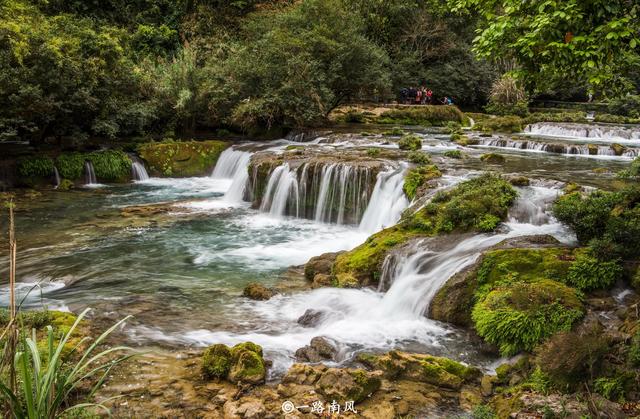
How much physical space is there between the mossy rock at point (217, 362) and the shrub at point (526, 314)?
3.57 m

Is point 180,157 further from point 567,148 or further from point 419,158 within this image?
point 567,148

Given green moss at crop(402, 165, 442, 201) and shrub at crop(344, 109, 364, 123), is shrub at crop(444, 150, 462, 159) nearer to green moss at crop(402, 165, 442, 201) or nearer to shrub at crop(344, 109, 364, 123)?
green moss at crop(402, 165, 442, 201)

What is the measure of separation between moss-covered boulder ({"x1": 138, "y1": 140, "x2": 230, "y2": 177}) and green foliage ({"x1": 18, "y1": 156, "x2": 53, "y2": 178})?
367 centimetres

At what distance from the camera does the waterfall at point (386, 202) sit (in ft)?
45.6

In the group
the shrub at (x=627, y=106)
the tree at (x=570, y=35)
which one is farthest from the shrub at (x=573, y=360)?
the shrub at (x=627, y=106)

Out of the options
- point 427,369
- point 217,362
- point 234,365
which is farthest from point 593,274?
point 217,362

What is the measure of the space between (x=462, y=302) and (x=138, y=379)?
4894mm

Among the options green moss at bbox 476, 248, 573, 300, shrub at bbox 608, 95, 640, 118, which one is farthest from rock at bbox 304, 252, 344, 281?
shrub at bbox 608, 95, 640, 118

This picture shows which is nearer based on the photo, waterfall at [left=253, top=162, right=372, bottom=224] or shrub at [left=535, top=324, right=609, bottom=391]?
shrub at [left=535, top=324, right=609, bottom=391]

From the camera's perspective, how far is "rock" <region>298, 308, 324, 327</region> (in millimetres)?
8156

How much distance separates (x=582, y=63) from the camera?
19.2 ft

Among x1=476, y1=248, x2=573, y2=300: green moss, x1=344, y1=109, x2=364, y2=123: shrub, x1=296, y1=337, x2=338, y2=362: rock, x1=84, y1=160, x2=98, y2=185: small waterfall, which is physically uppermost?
x1=344, y1=109, x2=364, y2=123: shrub

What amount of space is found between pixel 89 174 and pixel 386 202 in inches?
499

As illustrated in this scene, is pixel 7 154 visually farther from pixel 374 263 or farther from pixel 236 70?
pixel 374 263
